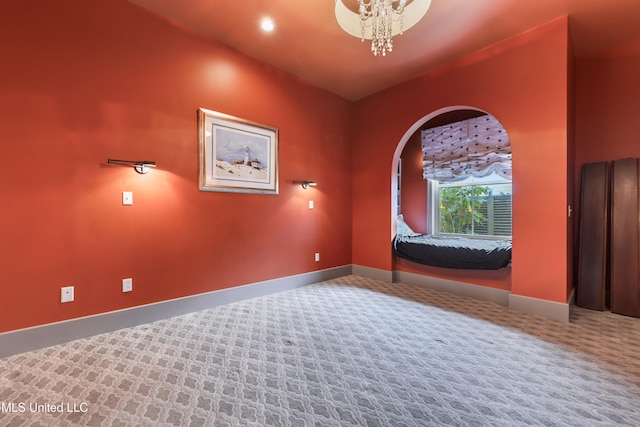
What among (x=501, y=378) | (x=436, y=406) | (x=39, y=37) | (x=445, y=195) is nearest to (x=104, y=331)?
(x=39, y=37)

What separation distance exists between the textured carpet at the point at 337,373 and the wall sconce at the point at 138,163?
56.2 inches

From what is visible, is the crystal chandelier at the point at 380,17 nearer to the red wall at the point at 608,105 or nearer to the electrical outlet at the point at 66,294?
the red wall at the point at 608,105

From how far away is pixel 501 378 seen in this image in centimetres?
161

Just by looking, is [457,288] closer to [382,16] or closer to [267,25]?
[382,16]

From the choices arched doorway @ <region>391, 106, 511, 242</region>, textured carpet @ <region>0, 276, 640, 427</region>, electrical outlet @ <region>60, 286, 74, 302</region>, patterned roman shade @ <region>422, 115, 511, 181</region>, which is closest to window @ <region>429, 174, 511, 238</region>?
arched doorway @ <region>391, 106, 511, 242</region>

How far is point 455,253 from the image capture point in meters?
3.22

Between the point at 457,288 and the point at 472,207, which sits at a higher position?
the point at 472,207

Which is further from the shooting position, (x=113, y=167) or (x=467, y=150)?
(x=467, y=150)

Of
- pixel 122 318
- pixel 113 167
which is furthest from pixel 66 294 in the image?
pixel 113 167

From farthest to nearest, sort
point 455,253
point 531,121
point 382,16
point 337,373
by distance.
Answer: point 455,253 < point 531,121 < point 382,16 < point 337,373

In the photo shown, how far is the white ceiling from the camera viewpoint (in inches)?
89.3

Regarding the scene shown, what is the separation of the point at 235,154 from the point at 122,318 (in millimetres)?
1891

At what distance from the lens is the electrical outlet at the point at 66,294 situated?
6.58ft

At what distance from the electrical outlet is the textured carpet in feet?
1.13
